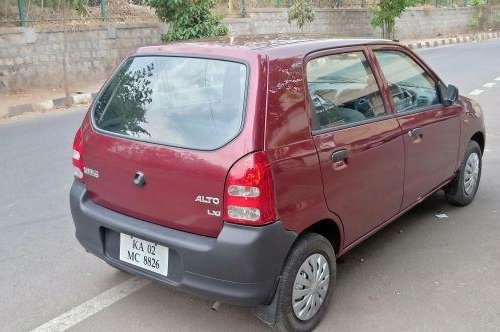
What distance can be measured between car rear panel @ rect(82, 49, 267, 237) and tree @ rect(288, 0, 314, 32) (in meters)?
17.7

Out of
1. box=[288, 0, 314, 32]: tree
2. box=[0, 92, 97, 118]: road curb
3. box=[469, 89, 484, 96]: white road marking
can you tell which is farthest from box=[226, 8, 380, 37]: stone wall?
box=[0, 92, 97, 118]: road curb

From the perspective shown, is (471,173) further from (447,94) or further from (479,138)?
(447,94)

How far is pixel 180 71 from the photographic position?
10.5 ft

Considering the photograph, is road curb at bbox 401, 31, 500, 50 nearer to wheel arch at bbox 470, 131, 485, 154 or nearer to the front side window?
wheel arch at bbox 470, 131, 485, 154

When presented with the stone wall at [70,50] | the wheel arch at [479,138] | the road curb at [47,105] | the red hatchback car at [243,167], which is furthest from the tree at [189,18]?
the red hatchback car at [243,167]

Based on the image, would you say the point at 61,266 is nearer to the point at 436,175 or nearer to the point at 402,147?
the point at 402,147

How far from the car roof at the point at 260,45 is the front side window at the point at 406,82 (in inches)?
15.6

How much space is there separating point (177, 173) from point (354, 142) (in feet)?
3.52

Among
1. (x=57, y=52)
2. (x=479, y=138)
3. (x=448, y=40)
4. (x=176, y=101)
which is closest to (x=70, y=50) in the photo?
(x=57, y=52)

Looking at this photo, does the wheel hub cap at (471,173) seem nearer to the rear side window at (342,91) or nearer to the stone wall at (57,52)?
the rear side window at (342,91)

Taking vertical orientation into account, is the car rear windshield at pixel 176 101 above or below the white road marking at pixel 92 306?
above

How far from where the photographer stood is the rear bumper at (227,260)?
8.96 feet

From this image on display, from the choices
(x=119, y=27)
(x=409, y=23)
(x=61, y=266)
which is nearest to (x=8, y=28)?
(x=119, y=27)

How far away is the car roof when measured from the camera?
305 cm
